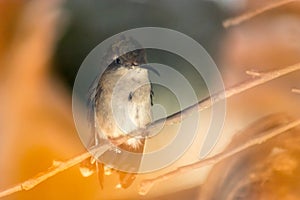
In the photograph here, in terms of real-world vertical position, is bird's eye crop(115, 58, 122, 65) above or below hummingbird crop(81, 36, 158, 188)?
above

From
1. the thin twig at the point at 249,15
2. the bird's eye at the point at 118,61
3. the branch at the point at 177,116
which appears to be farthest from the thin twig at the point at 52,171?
→ the thin twig at the point at 249,15

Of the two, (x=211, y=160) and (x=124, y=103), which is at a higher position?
(x=124, y=103)

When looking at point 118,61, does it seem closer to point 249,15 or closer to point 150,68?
point 150,68

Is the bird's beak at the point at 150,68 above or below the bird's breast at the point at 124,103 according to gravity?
above

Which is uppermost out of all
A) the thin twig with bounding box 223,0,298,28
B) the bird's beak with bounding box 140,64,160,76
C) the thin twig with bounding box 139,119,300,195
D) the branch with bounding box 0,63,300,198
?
the thin twig with bounding box 223,0,298,28

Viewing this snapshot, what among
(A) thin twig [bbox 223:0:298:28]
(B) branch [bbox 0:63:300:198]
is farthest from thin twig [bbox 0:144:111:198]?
(A) thin twig [bbox 223:0:298:28]

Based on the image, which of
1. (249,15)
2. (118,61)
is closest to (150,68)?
(118,61)

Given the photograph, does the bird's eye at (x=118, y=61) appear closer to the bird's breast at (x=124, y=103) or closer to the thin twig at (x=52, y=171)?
the bird's breast at (x=124, y=103)

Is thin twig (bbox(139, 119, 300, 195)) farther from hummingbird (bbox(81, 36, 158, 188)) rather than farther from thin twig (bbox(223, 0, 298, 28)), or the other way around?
thin twig (bbox(223, 0, 298, 28))

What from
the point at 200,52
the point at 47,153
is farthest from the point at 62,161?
the point at 200,52
